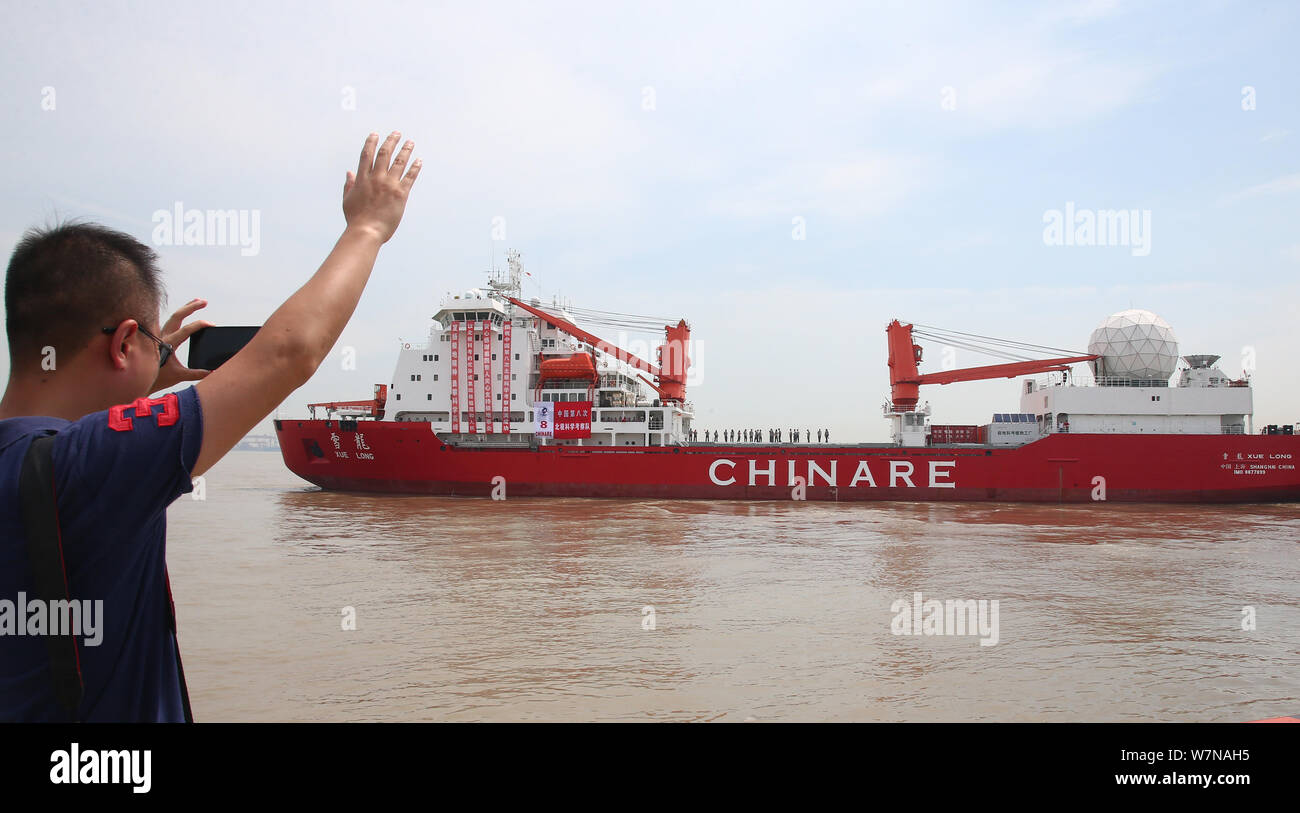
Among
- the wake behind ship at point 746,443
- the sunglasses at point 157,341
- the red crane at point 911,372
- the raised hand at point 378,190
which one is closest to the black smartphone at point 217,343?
the sunglasses at point 157,341

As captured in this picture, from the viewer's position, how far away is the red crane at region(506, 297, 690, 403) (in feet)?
92.6

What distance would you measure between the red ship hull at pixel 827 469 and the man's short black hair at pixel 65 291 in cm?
2407

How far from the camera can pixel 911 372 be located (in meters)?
28.0

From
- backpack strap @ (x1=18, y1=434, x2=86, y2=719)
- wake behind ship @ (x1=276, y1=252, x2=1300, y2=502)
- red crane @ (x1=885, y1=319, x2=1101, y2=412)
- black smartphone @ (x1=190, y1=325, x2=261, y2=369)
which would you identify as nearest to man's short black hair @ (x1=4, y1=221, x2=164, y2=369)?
black smartphone @ (x1=190, y1=325, x2=261, y2=369)

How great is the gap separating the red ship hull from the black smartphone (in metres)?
23.9

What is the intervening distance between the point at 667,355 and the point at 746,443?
15.4 feet

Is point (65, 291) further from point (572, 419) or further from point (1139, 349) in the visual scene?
point (1139, 349)

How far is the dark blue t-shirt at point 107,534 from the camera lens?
869mm

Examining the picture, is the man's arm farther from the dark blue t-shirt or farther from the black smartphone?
the black smartphone

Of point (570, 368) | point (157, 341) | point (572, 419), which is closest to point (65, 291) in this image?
point (157, 341)

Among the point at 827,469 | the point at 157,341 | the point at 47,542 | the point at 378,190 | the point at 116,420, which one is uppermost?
the point at 378,190

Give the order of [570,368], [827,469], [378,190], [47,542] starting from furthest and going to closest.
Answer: [570,368] → [827,469] → [378,190] → [47,542]
